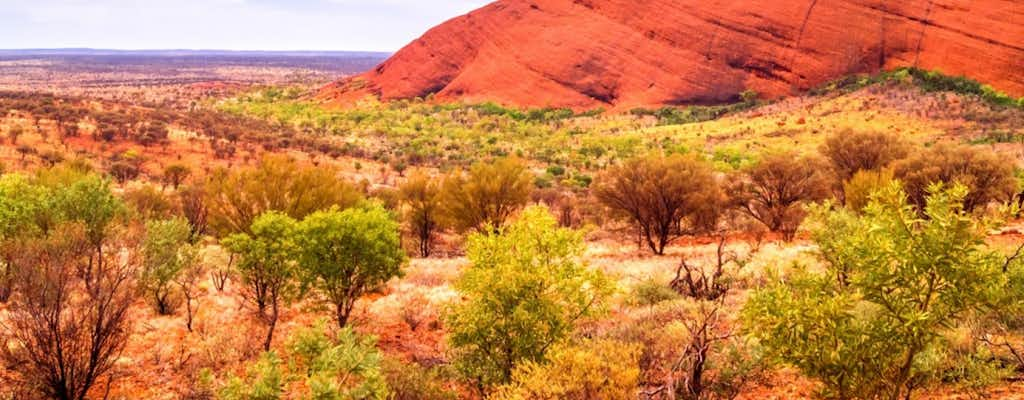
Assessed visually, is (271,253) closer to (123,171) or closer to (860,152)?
(860,152)

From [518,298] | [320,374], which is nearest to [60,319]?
[320,374]

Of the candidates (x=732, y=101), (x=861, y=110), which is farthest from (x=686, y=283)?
(x=732, y=101)

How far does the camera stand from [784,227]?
20.5 meters

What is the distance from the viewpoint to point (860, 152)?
24094 mm

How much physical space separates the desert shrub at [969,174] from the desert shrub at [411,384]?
16.2 metres

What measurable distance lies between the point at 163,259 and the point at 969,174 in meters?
20.2

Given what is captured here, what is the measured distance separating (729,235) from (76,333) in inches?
717

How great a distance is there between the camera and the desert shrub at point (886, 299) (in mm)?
4492

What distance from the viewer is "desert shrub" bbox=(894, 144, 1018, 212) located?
19.0 m

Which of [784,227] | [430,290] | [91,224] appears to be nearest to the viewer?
[91,224]

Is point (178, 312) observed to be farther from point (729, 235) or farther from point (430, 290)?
point (729, 235)

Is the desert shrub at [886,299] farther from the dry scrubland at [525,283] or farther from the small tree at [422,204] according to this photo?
the small tree at [422,204]

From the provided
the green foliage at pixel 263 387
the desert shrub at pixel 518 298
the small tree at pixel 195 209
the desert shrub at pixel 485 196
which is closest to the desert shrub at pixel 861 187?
the desert shrub at pixel 485 196

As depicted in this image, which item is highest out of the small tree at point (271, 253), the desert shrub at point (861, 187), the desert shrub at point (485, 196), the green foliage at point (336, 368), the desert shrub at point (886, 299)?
the desert shrub at point (886, 299)
